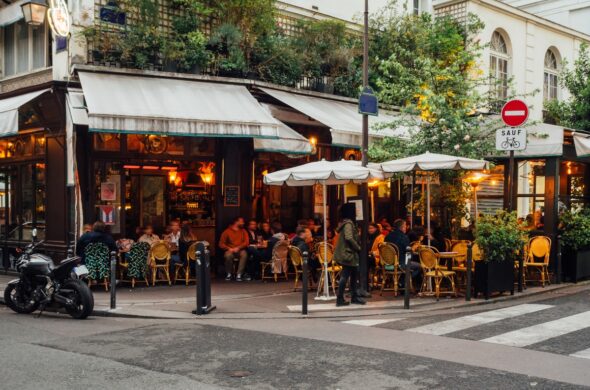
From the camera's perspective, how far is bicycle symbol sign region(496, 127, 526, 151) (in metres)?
11.6

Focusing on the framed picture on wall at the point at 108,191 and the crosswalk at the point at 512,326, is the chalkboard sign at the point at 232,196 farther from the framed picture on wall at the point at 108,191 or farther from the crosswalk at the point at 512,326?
the crosswalk at the point at 512,326

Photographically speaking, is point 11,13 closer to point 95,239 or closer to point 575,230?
point 95,239

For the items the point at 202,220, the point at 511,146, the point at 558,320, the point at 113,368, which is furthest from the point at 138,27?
the point at 558,320

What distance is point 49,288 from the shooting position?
10180 mm

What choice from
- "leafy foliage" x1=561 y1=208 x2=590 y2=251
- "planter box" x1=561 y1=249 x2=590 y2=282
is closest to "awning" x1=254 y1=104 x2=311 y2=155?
"leafy foliage" x1=561 y1=208 x2=590 y2=251

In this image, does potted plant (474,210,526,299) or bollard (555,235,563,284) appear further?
bollard (555,235,563,284)

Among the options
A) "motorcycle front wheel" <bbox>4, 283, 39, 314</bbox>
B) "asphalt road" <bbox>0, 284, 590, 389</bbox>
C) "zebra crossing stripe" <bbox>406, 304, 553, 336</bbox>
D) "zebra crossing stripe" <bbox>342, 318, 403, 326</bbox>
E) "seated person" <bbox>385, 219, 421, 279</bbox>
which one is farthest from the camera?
"seated person" <bbox>385, 219, 421, 279</bbox>

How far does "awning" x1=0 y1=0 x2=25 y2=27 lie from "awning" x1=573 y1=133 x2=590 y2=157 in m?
13.1

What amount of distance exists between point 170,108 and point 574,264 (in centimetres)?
948

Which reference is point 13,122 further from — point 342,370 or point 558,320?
point 558,320

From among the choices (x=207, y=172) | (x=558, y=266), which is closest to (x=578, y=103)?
(x=558, y=266)

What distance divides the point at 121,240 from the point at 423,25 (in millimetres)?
11426

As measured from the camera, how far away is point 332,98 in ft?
56.9

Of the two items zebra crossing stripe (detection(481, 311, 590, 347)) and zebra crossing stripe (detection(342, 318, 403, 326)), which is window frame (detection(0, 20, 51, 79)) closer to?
zebra crossing stripe (detection(342, 318, 403, 326))
